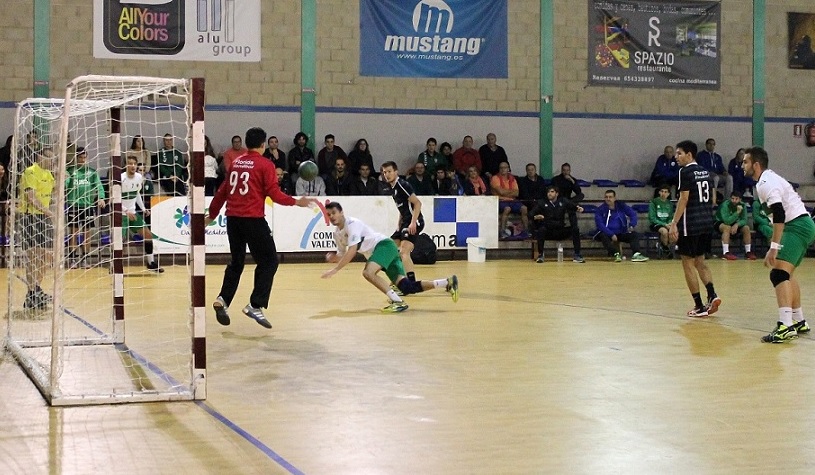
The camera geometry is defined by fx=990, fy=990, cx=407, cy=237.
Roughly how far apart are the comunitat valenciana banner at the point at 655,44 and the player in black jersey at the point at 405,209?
42.1 ft

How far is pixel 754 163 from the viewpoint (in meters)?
9.30

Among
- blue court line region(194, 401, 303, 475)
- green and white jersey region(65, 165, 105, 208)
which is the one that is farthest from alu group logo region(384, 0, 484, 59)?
blue court line region(194, 401, 303, 475)

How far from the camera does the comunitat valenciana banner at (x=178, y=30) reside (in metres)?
22.1

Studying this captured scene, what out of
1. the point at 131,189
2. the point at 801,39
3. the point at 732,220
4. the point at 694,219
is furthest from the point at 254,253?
the point at 801,39

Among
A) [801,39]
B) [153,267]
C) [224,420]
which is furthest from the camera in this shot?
[801,39]

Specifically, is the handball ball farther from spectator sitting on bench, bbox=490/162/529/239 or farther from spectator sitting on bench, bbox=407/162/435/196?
spectator sitting on bench, bbox=490/162/529/239

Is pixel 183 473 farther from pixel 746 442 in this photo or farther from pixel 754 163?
pixel 754 163

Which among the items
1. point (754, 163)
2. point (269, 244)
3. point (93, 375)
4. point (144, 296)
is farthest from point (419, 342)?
point (144, 296)

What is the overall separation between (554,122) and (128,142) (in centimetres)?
1041

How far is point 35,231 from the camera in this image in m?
11.5

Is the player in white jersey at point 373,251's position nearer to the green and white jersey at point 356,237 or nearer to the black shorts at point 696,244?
A: the green and white jersey at point 356,237

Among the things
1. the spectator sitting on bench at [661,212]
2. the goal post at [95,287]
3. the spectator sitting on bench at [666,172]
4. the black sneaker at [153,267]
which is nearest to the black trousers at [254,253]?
the goal post at [95,287]

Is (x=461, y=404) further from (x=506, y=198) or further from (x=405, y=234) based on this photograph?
(x=506, y=198)

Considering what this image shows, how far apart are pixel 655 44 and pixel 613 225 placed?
5896 mm
